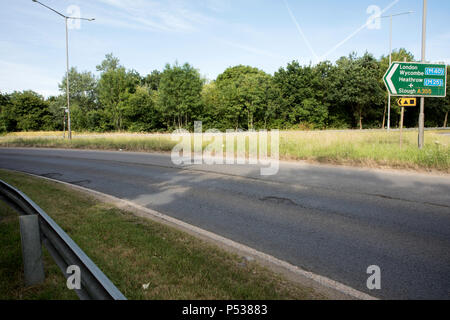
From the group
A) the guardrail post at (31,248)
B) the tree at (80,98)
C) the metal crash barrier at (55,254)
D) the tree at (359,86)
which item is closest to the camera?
the metal crash barrier at (55,254)

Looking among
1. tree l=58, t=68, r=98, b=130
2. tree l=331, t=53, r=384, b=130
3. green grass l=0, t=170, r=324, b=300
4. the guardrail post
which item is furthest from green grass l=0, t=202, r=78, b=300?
tree l=58, t=68, r=98, b=130

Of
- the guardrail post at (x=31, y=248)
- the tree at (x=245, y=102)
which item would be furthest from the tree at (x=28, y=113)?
the guardrail post at (x=31, y=248)

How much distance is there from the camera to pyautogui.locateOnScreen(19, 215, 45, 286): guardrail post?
3.00 meters

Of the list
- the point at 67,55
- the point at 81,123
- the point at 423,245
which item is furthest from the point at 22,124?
the point at 423,245

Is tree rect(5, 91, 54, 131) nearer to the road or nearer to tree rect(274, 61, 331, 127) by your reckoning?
tree rect(274, 61, 331, 127)

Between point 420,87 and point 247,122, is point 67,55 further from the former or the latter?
point 247,122

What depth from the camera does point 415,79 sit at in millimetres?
12695

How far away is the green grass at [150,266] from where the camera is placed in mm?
3064

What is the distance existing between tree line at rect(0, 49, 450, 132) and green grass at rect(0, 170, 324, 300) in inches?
1676

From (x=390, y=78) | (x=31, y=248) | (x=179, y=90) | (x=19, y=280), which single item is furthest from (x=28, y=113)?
(x=31, y=248)

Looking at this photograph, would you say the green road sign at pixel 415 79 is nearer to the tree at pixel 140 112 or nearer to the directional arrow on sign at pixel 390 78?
the directional arrow on sign at pixel 390 78

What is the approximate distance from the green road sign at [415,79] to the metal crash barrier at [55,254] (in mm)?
13677
